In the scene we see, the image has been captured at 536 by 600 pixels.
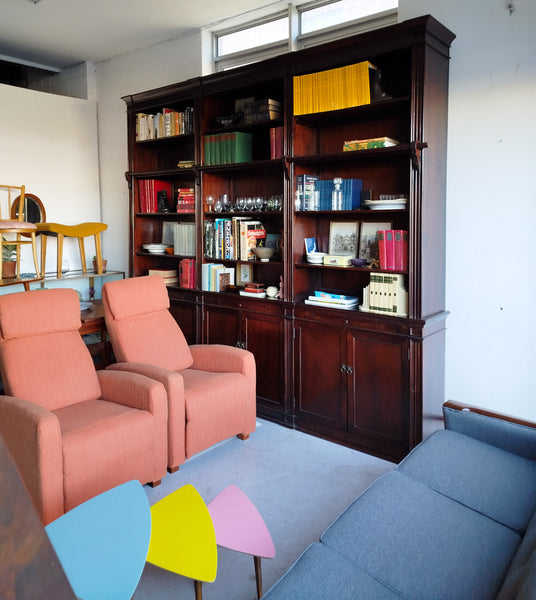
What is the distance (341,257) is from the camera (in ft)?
12.1

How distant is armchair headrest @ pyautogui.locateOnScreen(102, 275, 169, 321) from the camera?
3.66 m

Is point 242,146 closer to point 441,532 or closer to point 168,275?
Answer: point 168,275

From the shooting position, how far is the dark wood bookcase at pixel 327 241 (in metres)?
3.21

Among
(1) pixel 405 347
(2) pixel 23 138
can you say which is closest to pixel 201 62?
(2) pixel 23 138

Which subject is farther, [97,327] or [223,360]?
[97,327]

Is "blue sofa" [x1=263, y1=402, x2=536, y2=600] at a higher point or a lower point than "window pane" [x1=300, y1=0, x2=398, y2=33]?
lower

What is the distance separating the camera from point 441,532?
6.21ft

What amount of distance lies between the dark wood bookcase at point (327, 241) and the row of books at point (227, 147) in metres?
0.06

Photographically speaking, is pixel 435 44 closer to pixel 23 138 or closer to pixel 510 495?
pixel 510 495

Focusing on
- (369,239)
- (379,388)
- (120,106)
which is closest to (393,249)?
(369,239)

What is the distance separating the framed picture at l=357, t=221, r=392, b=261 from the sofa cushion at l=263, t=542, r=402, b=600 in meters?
2.29

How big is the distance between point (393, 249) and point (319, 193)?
2.45 feet

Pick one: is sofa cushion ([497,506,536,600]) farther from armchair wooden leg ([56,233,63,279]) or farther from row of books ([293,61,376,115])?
armchair wooden leg ([56,233,63,279])

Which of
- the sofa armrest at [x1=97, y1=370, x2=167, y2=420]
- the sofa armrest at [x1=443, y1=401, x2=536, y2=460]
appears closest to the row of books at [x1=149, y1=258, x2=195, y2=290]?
the sofa armrest at [x1=97, y1=370, x2=167, y2=420]
